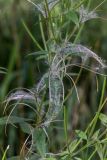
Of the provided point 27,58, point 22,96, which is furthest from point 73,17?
point 27,58

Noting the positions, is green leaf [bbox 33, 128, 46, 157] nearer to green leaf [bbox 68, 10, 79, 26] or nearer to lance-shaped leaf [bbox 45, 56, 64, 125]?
lance-shaped leaf [bbox 45, 56, 64, 125]

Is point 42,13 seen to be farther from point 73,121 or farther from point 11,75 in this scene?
point 11,75

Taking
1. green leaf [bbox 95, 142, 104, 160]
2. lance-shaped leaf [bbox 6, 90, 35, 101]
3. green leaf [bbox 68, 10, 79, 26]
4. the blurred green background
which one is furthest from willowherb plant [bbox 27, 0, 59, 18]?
the blurred green background

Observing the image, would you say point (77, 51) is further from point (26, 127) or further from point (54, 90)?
point (26, 127)

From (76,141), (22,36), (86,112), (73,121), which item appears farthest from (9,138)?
(76,141)

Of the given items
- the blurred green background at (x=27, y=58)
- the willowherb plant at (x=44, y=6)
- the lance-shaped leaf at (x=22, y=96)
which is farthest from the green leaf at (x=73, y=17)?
the blurred green background at (x=27, y=58)

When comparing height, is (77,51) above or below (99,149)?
above
